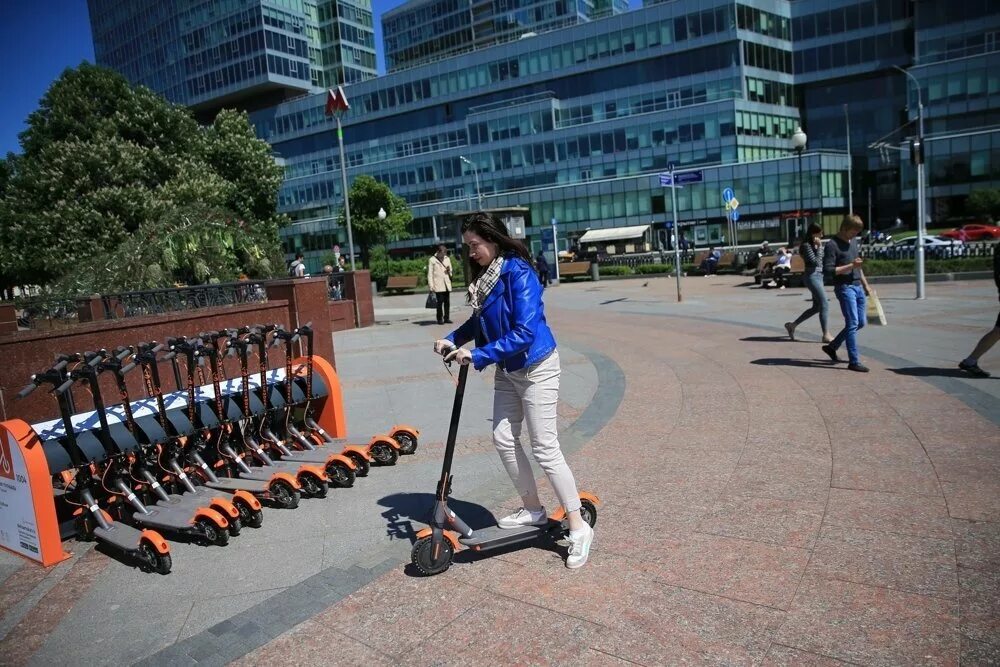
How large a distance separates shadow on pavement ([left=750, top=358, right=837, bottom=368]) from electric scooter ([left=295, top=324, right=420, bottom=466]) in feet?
17.3

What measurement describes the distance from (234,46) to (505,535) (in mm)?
97785

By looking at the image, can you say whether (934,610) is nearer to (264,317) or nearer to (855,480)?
(855,480)

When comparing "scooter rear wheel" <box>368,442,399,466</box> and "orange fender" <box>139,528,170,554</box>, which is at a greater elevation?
"orange fender" <box>139,528,170,554</box>

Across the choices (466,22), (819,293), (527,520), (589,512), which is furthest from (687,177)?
(466,22)

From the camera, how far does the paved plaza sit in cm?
309

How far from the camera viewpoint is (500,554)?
404cm

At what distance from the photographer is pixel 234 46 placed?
87.8m

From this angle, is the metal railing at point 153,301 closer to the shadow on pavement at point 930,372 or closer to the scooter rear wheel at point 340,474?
the scooter rear wheel at point 340,474

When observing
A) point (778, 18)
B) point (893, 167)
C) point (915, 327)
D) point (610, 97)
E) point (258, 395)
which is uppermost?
point (778, 18)

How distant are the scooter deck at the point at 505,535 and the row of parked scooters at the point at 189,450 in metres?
1.63

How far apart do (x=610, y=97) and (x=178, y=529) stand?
70989 millimetres

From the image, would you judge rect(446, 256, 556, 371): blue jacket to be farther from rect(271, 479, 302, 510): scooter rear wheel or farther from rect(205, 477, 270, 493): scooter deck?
rect(205, 477, 270, 493): scooter deck

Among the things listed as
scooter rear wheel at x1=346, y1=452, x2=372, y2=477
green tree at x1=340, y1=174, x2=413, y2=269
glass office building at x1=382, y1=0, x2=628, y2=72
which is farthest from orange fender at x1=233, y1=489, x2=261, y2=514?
glass office building at x1=382, y1=0, x2=628, y2=72

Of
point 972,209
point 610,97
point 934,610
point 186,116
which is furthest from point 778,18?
point 934,610
